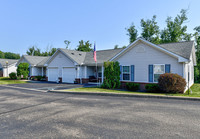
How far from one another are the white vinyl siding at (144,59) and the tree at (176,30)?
2458cm

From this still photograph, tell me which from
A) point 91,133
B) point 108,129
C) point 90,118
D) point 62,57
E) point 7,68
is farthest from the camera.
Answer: point 7,68

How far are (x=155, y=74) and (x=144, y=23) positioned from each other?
30.2 metres

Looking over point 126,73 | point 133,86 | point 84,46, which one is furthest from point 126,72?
point 84,46

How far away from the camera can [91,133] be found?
437 cm

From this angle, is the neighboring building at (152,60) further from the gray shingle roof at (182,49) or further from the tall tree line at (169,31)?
the tall tree line at (169,31)

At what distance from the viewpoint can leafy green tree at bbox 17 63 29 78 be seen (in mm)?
27108

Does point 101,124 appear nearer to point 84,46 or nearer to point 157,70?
point 157,70

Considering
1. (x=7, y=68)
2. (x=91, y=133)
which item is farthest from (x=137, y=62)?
(x=7, y=68)

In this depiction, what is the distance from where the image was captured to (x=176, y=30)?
34625 mm

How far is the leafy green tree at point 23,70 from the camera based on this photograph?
27108 millimetres

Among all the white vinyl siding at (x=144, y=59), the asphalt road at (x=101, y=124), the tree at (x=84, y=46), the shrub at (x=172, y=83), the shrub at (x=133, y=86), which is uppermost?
the tree at (x=84, y=46)

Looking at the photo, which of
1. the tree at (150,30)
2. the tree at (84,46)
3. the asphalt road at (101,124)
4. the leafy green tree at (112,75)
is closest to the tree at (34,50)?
the tree at (84,46)

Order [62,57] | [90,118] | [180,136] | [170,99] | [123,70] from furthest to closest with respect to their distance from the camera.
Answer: [62,57] < [123,70] < [170,99] < [90,118] < [180,136]

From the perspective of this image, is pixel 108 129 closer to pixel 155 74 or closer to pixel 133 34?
pixel 155 74
